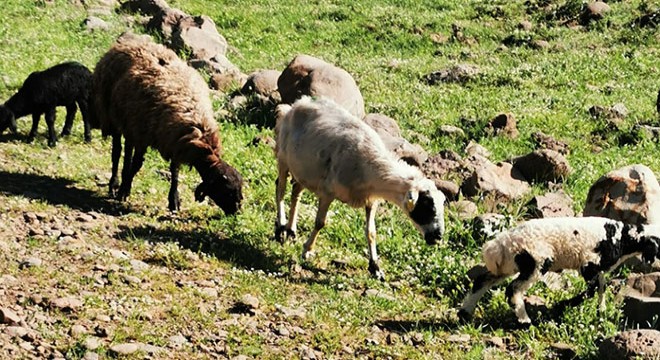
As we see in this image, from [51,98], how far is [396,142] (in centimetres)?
552

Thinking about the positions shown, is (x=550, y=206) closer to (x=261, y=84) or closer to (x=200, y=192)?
(x=200, y=192)

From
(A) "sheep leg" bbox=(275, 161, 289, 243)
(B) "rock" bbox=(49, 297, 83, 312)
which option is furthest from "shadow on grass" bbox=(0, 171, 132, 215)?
(B) "rock" bbox=(49, 297, 83, 312)

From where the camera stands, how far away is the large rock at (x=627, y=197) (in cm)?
1115

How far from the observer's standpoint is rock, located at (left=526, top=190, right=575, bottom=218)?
12.2 m

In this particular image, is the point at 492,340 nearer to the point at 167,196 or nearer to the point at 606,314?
the point at 606,314

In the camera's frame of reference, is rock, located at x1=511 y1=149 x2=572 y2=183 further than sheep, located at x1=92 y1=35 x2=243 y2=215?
Yes

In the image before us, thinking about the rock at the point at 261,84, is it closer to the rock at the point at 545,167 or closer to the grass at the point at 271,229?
the grass at the point at 271,229

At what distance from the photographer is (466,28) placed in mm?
26062

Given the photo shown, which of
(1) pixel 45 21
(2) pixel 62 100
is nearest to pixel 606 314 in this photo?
(2) pixel 62 100

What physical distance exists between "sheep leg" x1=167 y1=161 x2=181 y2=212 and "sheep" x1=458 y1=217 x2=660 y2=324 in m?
4.24

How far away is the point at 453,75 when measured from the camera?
70.0 ft

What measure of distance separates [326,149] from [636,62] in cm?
1495

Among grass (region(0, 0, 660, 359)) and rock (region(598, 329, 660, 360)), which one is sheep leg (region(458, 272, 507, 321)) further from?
rock (region(598, 329, 660, 360))

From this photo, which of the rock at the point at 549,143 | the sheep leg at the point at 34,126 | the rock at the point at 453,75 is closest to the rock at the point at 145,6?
the rock at the point at 453,75
